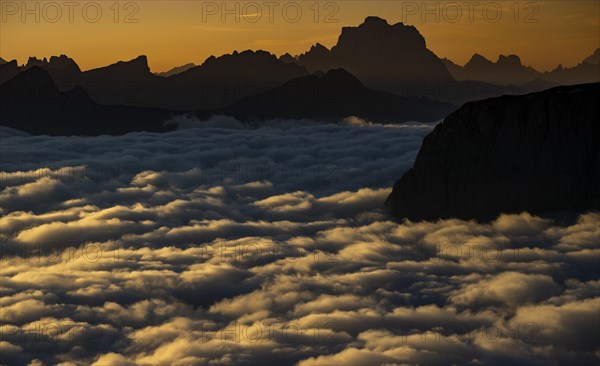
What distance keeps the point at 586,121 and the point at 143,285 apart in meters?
81.0

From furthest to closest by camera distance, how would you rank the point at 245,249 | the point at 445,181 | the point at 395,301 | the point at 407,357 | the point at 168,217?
1. the point at 168,217
2. the point at 245,249
3. the point at 445,181
4. the point at 395,301
5. the point at 407,357

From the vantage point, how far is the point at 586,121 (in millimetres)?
120750

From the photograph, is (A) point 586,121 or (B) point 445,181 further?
(B) point 445,181

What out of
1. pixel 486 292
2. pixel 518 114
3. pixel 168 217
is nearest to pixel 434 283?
pixel 486 292

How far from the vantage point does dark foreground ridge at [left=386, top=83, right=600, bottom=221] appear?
121 meters

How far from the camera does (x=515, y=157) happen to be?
409 ft

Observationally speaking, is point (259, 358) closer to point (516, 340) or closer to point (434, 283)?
point (516, 340)

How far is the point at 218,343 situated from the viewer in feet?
310

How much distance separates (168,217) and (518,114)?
326ft

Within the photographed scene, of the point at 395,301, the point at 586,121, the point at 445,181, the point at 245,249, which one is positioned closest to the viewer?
the point at 395,301

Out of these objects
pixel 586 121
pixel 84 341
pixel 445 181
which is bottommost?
pixel 84 341

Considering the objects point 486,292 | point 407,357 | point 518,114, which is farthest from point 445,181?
point 407,357

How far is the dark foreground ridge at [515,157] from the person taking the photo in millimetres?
120938

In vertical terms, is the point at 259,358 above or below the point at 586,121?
below
